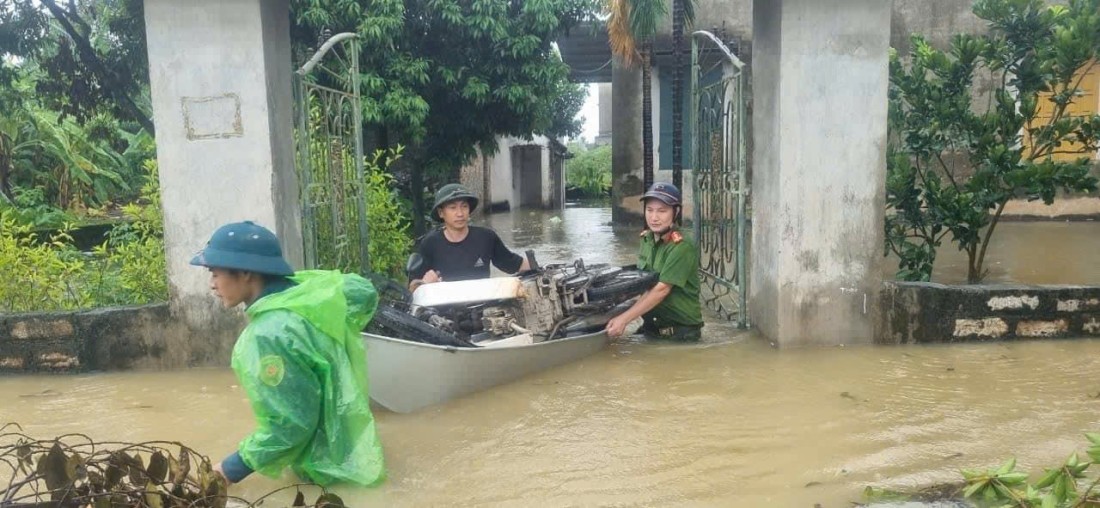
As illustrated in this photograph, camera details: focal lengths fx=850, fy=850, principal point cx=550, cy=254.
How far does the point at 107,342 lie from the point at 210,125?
1612 mm

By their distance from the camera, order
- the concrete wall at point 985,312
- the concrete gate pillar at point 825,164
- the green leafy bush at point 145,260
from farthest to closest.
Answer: the green leafy bush at point 145,260 < the concrete wall at point 985,312 < the concrete gate pillar at point 825,164

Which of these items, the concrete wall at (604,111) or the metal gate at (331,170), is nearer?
the metal gate at (331,170)

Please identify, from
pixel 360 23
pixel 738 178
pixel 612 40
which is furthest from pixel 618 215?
pixel 738 178

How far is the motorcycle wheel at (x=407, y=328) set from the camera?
14.7 feet

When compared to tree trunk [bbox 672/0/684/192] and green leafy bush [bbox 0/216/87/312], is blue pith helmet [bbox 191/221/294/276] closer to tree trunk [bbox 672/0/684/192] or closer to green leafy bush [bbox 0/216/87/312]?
green leafy bush [bbox 0/216/87/312]

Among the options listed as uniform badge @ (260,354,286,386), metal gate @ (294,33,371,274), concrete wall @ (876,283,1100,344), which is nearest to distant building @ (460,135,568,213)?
metal gate @ (294,33,371,274)

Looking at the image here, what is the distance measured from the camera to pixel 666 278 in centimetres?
568

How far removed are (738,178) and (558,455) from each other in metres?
2.94

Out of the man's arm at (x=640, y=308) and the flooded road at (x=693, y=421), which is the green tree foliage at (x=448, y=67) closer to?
the man's arm at (x=640, y=308)

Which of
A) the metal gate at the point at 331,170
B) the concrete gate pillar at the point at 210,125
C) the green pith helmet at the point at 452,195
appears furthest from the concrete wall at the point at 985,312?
the concrete gate pillar at the point at 210,125

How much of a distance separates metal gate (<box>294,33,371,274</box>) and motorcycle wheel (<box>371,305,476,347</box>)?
1.58 meters

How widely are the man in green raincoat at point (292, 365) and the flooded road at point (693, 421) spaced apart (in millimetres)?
255

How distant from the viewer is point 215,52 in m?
5.32

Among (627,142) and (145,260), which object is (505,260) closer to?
(145,260)
